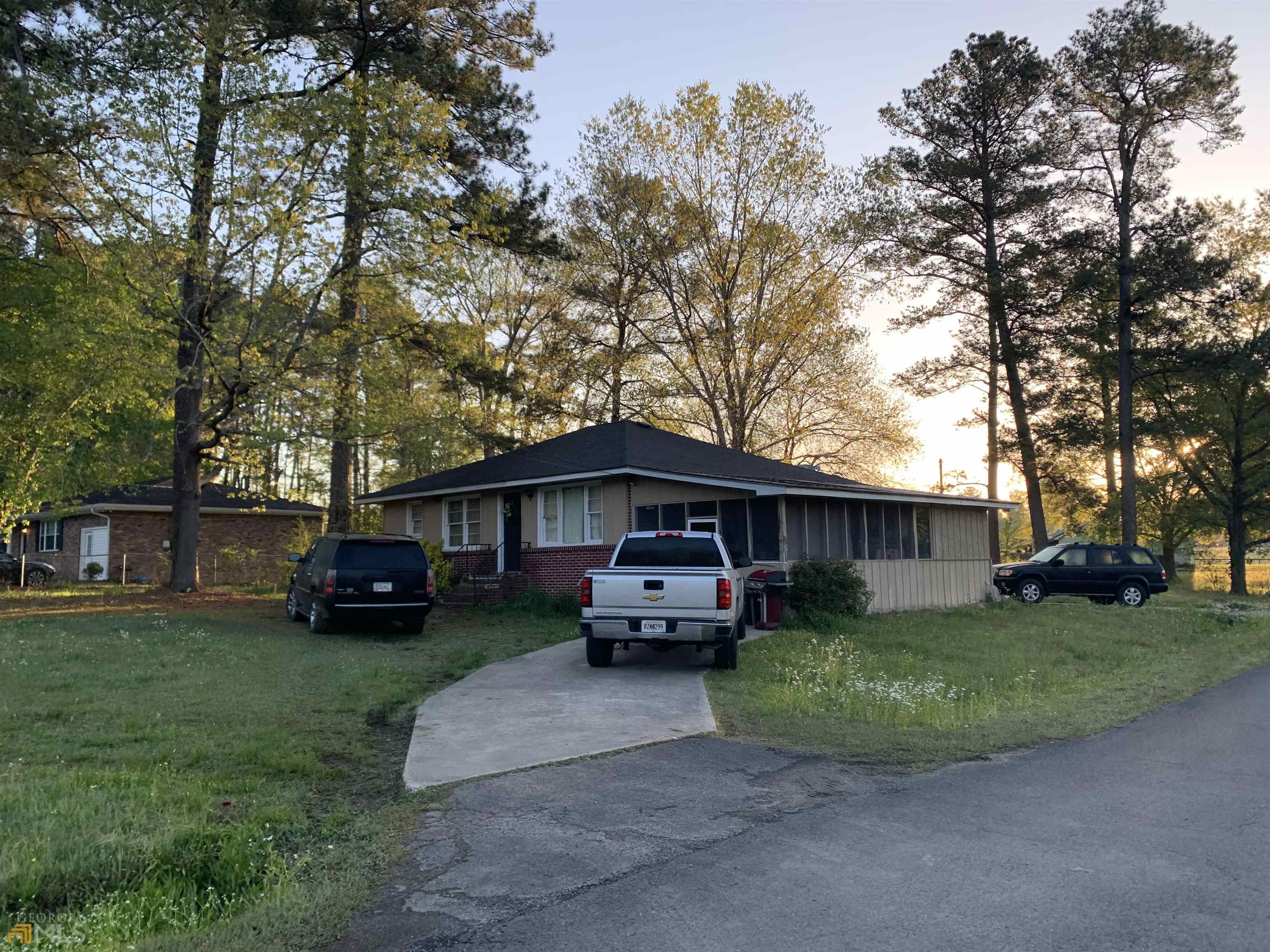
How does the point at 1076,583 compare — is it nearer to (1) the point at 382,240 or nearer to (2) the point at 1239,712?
(2) the point at 1239,712

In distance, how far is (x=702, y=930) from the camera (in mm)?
4168

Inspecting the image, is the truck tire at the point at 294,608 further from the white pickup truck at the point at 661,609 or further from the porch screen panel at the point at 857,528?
the porch screen panel at the point at 857,528

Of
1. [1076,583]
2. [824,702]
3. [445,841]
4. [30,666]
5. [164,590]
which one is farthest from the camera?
[1076,583]

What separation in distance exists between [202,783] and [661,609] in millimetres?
6162

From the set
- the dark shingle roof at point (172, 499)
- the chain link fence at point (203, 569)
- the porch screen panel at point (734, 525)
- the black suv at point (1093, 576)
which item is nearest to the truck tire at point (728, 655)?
the porch screen panel at point (734, 525)

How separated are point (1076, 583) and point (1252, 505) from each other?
13.0m

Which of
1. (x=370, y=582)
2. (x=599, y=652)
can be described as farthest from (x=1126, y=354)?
(x=370, y=582)

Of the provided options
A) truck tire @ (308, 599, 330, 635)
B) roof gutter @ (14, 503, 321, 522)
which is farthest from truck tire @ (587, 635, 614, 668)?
roof gutter @ (14, 503, 321, 522)

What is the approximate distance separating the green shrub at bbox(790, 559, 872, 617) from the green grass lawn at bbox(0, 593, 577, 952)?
5.97 metres

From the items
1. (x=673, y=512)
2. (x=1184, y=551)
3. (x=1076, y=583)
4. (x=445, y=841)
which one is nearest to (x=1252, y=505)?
(x=1076, y=583)

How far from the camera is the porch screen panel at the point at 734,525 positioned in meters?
18.6

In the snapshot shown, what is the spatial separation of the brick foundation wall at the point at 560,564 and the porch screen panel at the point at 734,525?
100 inches

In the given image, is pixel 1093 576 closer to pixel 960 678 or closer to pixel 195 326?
pixel 960 678
